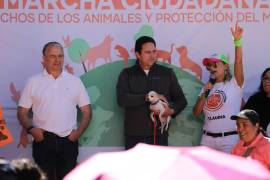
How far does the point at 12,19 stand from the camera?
6.46m

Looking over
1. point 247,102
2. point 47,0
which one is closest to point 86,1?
point 47,0

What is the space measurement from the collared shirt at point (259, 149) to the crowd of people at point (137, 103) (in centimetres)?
74

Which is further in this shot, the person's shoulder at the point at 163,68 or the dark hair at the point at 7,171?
the person's shoulder at the point at 163,68

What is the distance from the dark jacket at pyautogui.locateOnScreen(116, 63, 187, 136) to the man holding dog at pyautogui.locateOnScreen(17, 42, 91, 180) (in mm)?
407

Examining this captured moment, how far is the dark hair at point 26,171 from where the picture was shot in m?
2.41

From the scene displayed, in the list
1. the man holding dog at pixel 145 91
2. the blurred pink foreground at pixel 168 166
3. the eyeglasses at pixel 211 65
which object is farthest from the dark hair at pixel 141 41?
the blurred pink foreground at pixel 168 166

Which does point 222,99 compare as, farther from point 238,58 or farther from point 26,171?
point 26,171

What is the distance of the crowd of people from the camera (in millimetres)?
5988

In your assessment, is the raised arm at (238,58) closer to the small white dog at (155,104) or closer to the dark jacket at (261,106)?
the dark jacket at (261,106)

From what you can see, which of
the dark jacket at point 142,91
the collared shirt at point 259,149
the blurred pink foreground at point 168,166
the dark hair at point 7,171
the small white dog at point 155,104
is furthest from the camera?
the dark jacket at point 142,91

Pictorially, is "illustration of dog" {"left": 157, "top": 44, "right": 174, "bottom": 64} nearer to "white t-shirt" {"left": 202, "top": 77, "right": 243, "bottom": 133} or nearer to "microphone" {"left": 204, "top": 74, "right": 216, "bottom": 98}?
"microphone" {"left": 204, "top": 74, "right": 216, "bottom": 98}

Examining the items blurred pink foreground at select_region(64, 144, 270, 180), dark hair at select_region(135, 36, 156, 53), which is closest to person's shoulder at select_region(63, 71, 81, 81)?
dark hair at select_region(135, 36, 156, 53)

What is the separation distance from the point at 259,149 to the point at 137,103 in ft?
4.55

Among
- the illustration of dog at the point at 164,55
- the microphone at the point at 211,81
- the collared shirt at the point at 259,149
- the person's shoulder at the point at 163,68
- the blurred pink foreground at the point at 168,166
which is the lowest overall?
the collared shirt at the point at 259,149
